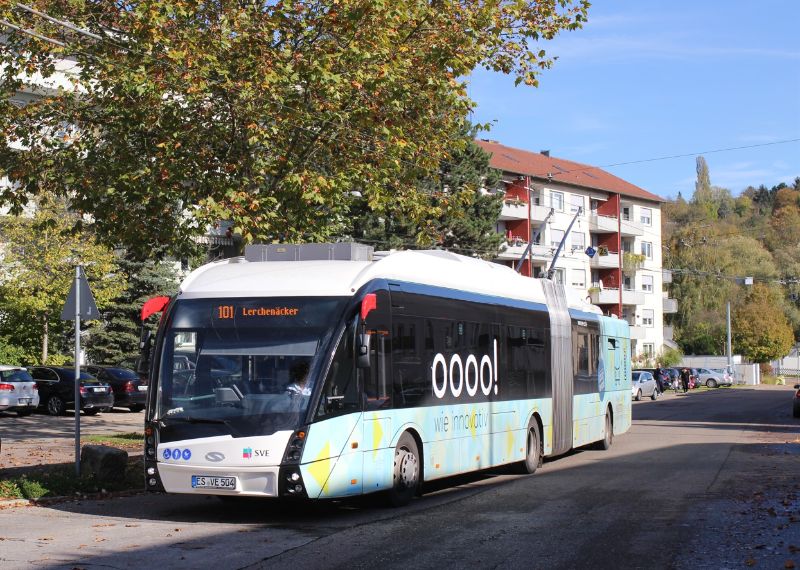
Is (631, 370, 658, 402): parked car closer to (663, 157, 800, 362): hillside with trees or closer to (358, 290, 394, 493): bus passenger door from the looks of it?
(663, 157, 800, 362): hillside with trees

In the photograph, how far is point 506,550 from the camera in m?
9.75

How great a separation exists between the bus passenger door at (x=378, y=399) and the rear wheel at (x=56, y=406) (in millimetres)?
24814

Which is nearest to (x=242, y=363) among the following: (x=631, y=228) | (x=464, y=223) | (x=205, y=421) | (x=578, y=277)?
(x=205, y=421)

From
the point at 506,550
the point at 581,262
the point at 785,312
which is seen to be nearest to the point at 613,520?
the point at 506,550

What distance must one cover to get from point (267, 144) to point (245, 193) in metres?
0.96

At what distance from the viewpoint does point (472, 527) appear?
11.2 meters

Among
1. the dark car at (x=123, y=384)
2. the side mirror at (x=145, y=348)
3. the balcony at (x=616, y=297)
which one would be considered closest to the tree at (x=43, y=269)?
the dark car at (x=123, y=384)

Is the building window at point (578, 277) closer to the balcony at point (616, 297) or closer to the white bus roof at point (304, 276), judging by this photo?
the balcony at point (616, 297)

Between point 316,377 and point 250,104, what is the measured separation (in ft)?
27.5

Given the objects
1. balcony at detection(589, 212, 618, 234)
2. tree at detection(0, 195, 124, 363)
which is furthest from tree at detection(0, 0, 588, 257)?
balcony at detection(589, 212, 618, 234)

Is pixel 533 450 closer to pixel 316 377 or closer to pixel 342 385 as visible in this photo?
pixel 342 385

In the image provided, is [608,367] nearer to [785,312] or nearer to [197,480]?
[197,480]

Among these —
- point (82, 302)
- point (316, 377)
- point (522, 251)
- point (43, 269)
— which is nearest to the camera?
point (316, 377)

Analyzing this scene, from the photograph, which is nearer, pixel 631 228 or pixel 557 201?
pixel 557 201
